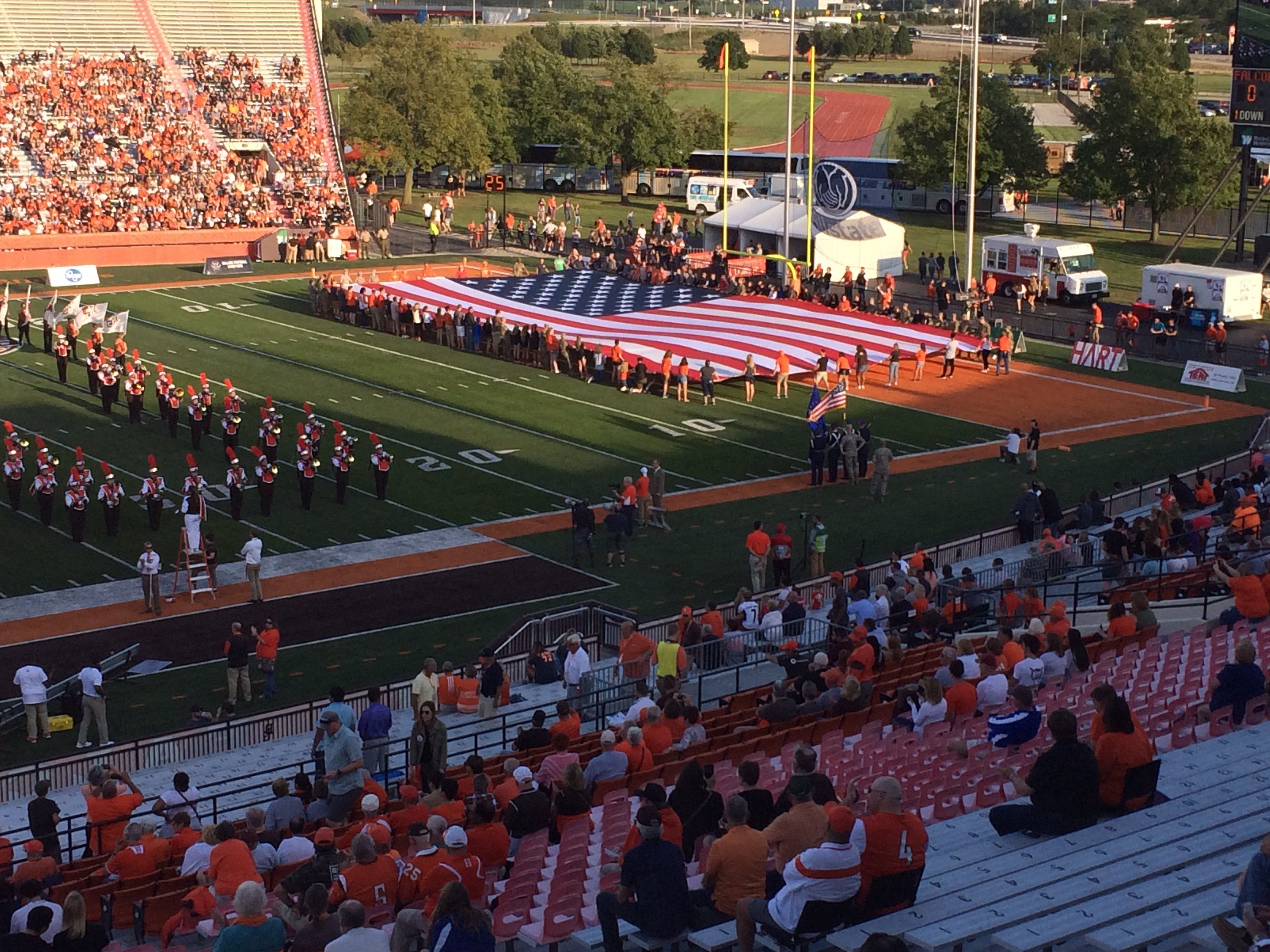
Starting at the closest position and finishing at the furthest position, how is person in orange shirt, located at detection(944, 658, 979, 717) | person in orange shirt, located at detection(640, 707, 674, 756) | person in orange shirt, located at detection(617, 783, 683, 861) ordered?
person in orange shirt, located at detection(617, 783, 683, 861), person in orange shirt, located at detection(640, 707, 674, 756), person in orange shirt, located at detection(944, 658, 979, 717)

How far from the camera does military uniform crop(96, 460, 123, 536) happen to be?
2605 centimetres

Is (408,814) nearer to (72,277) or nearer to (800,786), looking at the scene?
(800,786)

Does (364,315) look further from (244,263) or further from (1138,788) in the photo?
(1138,788)

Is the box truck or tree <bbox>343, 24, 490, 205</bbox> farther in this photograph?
tree <bbox>343, 24, 490, 205</bbox>

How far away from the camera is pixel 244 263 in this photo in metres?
52.8

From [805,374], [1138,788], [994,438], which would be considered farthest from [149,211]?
[1138,788]

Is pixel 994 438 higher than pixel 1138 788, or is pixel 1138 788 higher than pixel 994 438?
pixel 1138 788

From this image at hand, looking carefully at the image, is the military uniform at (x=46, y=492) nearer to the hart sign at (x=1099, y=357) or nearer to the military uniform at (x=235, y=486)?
the military uniform at (x=235, y=486)

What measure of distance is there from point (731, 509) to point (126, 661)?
1084 cm

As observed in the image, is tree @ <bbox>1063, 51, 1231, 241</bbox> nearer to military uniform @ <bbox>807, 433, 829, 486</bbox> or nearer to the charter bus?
the charter bus

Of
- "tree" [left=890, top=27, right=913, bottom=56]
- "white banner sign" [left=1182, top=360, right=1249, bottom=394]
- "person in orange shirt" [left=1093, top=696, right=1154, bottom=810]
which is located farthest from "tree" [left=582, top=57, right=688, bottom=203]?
"tree" [left=890, top=27, right=913, bottom=56]

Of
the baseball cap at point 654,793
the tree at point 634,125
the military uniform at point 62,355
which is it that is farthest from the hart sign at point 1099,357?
the tree at point 634,125

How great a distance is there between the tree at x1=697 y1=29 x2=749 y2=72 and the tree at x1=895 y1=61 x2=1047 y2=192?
42322mm

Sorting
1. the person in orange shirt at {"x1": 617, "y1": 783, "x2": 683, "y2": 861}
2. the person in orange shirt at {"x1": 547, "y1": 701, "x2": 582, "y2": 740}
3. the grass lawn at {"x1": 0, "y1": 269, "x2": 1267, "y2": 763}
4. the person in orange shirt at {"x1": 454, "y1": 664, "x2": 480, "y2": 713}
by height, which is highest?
the person in orange shirt at {"x1": 617, "y1": 783, "x2": 683, "y2": 861}
